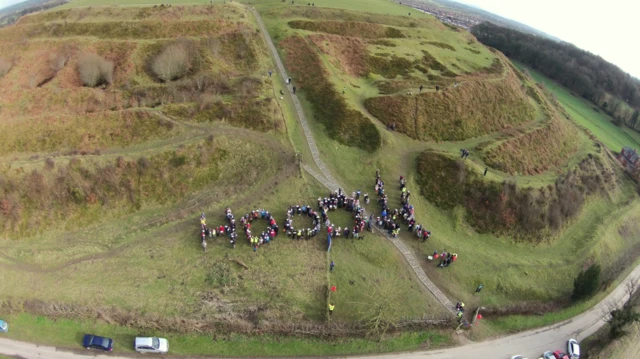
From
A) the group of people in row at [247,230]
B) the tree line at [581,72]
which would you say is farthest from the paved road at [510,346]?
the tree line at [581,72]

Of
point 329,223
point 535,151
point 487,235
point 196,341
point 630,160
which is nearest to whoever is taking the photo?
point 196,341

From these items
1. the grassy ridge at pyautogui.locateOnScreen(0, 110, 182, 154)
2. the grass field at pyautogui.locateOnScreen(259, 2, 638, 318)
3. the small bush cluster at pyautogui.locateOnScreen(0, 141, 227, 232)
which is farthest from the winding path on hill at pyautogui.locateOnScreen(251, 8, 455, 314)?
the grassy ridge at pyautogui.locateOnScreen(0, 110, 182, 154)

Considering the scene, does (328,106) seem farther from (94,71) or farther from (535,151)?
(94,71)

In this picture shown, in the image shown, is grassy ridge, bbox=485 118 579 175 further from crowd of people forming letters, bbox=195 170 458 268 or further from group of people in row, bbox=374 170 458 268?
crowd of people forming letters, bbox=195 170 458 268

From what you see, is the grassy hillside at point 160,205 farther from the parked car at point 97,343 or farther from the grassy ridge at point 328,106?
the parked car at point 97,343

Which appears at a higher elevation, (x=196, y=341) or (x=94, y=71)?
→ (x=94, y=71)

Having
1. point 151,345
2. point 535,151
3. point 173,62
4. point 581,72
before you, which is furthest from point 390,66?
point 581,72
